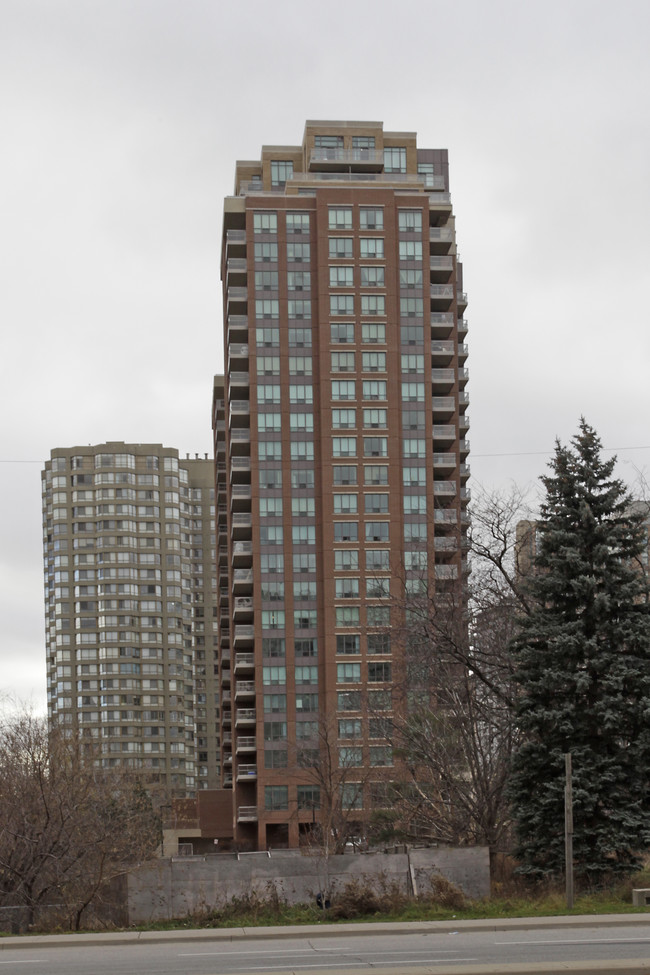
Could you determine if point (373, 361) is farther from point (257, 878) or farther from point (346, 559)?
point (257, 878)

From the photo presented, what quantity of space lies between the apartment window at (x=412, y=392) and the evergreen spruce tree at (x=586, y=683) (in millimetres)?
73984

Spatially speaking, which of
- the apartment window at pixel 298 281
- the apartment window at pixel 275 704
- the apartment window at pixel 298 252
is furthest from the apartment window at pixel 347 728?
the apartment window at pixel 298 252

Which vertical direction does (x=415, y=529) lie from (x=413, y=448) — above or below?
below

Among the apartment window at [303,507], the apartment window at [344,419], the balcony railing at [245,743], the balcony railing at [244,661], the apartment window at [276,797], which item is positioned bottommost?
the apartment window at [276,797]

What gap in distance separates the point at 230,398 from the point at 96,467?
6903 centimetres

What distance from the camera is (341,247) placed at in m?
111

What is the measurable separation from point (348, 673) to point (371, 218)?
37.7m

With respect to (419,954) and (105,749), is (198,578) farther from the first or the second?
(419,954)

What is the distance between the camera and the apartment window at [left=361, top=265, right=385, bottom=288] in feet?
363

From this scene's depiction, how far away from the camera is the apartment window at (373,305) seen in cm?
11037

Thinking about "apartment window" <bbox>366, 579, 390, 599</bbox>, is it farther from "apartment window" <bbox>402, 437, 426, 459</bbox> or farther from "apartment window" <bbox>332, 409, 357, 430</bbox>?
"apartment window" <bbox>332, 409, 357, 430</bbox>

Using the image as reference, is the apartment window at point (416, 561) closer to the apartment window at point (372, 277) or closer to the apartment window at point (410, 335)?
the apartment window at point (410, 335)

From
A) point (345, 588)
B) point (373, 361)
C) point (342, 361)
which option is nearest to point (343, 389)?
point (342, 361)

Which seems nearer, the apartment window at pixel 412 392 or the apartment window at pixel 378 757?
the apartment window at pixel 378 757
